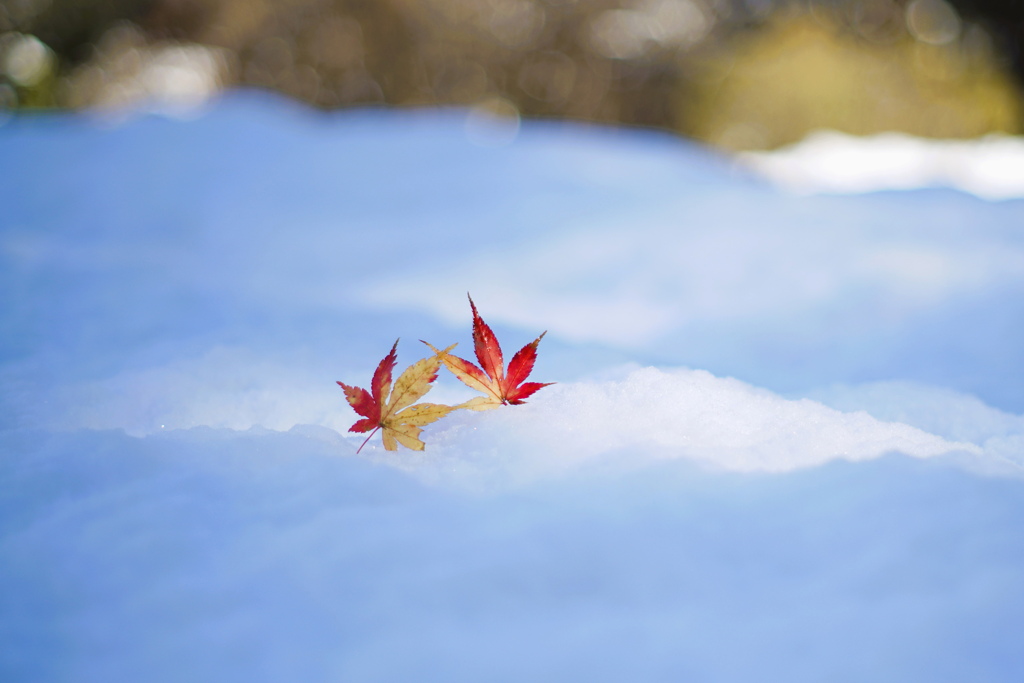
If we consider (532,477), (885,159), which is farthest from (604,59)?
(532,477)

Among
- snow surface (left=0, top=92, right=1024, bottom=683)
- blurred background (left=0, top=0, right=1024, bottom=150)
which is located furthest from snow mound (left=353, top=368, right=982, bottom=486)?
blurred background (left=0, top=0, right=1024, bottom=150)

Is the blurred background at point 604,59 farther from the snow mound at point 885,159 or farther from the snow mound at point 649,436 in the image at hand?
the snow mound at point 649,436

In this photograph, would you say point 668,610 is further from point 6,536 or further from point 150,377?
point 150,377

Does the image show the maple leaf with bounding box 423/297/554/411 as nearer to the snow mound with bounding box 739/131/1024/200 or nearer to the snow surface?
the snow surface

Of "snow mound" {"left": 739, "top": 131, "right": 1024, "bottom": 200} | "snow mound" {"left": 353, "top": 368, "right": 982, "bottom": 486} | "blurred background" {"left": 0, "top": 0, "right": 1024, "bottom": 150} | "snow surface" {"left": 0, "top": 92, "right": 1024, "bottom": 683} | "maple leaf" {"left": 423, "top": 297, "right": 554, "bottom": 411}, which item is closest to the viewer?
"snow surface" {"left": 0, "top": 92, "right": 1024, "bottom": 683}

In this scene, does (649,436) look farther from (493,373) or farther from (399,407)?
(399,407)

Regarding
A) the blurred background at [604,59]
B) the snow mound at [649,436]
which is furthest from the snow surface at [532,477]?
the blurred background at [604,59]

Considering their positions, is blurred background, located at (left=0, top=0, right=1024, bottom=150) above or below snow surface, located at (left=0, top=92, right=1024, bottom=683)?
above
